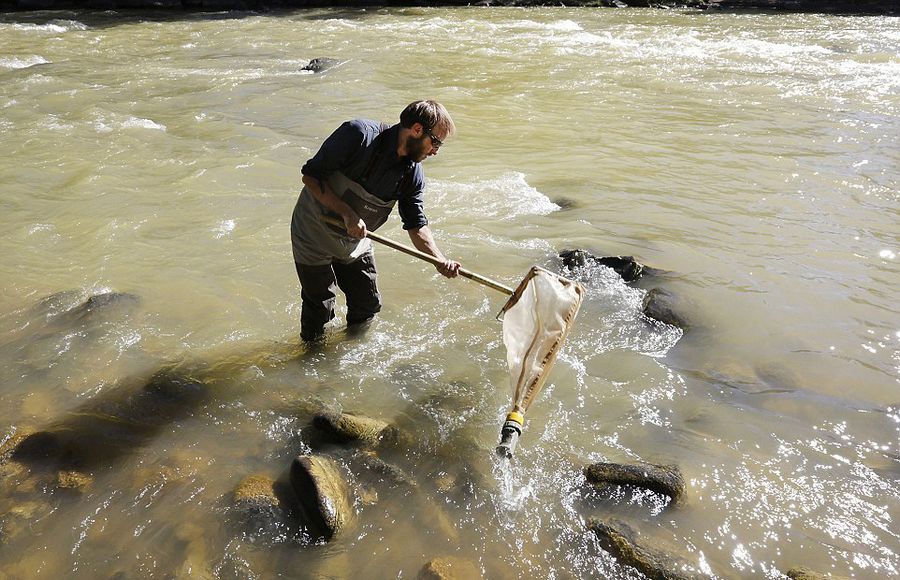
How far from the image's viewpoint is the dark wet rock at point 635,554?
3.12m

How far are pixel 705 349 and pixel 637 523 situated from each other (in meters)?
1.95

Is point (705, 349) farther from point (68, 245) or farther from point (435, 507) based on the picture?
point (68, 245)

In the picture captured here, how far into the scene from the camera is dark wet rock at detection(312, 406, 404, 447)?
12.9 ft

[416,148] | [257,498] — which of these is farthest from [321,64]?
[257,498]

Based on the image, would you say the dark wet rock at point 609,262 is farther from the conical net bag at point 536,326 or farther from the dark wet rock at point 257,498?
the dark wet rock at point 257,498

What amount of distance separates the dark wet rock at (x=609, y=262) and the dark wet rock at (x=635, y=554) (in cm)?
289

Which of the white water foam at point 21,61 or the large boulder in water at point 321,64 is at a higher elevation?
the large boulder in water at point 321,64

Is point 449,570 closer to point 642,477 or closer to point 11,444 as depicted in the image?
point 642,477

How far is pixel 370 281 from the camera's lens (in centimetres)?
484

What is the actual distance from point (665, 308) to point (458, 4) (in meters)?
21.7

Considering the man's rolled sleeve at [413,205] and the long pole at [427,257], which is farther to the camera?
the man's rolled sleeve at [413,205]

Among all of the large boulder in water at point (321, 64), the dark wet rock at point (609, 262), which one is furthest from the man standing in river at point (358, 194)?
the large boulder in water at point (321, 64)

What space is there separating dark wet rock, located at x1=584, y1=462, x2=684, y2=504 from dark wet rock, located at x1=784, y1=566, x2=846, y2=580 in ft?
1.92

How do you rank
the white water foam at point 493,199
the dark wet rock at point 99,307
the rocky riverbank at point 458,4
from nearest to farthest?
the dark wet rock at point 99,307, the white water foam at point 493,199, the rocky riverbank at point 458,4
